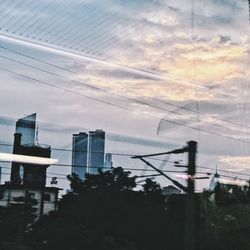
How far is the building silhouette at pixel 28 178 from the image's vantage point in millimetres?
1903

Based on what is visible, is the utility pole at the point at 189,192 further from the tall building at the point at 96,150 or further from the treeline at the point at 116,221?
the tall building at the point at 96,150

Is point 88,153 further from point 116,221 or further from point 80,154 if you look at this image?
point 116,221

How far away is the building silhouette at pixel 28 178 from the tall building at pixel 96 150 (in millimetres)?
180

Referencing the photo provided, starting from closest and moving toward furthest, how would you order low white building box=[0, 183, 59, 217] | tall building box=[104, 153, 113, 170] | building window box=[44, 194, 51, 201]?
low white building box=[0, 183, 59, 217] < building window box=[44, 194, 51, 201] < tall building box=[104, 153, 113, 170]

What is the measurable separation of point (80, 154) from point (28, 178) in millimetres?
248

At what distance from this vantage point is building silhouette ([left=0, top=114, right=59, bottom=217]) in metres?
1.90

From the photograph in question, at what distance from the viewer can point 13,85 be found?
6.49 ft

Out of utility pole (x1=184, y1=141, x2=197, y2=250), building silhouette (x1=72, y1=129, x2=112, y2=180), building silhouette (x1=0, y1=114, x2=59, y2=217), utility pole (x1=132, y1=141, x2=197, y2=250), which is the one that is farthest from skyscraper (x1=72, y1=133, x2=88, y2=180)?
utility pole (x1=184, y1=141, x2=197, y2=250)

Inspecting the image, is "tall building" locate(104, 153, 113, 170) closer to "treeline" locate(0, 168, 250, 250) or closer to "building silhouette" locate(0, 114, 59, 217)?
"treeline" locate(0, 168, 250, 250)

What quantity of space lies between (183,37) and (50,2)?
70cm

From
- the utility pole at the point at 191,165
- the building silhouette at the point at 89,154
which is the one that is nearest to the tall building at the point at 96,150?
the building silhouette at the point at 89,154

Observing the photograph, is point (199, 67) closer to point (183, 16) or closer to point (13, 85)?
point (183, 16)

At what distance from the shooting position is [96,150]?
215 cm

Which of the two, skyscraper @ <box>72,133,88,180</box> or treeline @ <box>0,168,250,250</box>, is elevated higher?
skyscraper @ <box>72,133,88,180</box>
